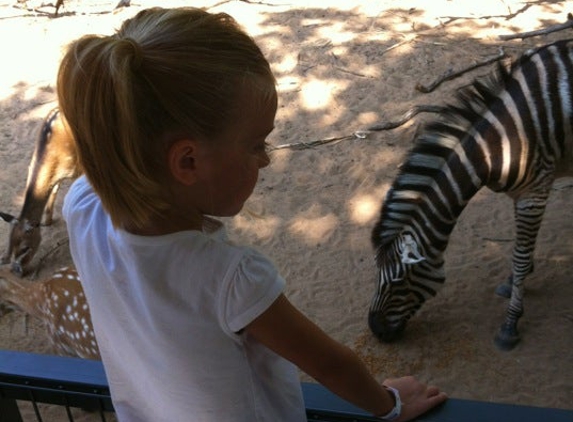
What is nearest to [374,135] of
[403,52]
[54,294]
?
[403,52]

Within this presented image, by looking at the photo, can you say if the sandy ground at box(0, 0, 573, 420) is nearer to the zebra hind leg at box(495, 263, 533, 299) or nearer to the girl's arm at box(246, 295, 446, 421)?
the zebra hind leg at box(495, 263, 533, 299)

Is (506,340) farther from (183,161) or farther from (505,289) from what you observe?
(183,161)

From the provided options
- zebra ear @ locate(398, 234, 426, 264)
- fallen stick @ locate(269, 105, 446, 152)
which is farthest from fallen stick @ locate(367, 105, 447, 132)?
zebra ear @ locate(398, 234, 426, 264)

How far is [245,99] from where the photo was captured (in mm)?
1133

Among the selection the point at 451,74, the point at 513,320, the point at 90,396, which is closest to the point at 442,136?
the point at 513,320

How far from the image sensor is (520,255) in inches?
156

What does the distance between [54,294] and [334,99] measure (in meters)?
3.50

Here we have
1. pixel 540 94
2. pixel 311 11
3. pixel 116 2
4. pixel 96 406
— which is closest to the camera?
pixel 96 406

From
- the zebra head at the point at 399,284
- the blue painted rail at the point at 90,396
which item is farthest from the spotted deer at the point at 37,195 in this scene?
the blue painted rail at the point at 90,396

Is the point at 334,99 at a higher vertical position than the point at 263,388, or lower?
lower

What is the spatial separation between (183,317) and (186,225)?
166mm

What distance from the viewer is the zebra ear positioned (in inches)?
145

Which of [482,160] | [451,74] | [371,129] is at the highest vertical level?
[482,160]

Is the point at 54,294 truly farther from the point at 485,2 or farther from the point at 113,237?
the point at 485,2
